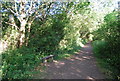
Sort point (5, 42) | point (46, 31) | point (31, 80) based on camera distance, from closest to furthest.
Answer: point (31, 80), point (5, 42), point (46, 31)

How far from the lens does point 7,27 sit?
7684 mm

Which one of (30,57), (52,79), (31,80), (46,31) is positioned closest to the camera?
(31,80)

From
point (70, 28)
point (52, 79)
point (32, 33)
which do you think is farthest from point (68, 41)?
point (52, 79)

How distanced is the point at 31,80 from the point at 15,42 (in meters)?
4.11

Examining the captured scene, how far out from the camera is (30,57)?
17.9 feet

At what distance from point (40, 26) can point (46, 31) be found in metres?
0.82

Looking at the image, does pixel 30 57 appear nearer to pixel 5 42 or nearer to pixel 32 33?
pixel 5 42

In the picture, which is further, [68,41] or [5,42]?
[68,41]

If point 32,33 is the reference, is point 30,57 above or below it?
below

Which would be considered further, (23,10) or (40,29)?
(40,29)

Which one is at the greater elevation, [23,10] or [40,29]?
[23,10]

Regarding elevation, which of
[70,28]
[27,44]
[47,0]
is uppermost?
[47,0]

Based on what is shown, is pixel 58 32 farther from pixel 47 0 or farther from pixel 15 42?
pixel 15 42

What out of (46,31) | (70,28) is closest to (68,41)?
(70,28)
